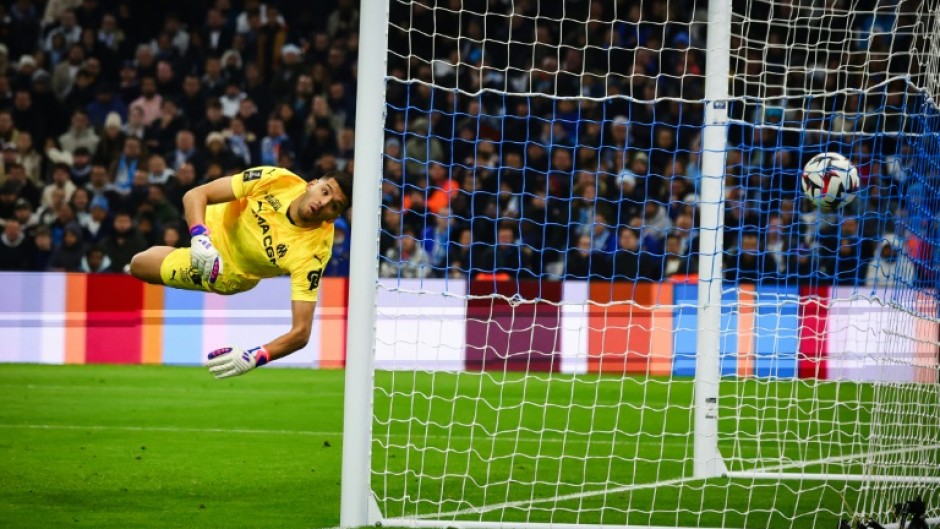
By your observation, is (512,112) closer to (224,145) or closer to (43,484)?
(224,145)

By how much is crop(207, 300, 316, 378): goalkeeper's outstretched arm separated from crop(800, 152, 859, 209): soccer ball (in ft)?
9.70

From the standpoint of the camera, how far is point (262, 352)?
6.84 m

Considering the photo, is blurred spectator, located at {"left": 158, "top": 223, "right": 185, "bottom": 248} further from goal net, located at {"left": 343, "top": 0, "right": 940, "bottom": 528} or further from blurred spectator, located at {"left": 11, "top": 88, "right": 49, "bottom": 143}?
blurred spectator, located at {"left": 11, "top": 88, "right": 49, "bottom": 143}

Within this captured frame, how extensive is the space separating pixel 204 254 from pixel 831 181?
11.7ft

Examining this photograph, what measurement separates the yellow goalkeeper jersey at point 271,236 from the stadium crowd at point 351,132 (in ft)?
20.4

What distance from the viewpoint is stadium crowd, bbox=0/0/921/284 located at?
14789mm

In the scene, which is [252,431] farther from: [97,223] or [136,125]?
[136,125]

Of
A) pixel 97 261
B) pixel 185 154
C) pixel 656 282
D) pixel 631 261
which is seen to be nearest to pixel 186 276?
pixel 656 282

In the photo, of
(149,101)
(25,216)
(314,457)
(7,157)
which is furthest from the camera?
(149,101)

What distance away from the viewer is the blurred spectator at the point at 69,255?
1475 centimetres

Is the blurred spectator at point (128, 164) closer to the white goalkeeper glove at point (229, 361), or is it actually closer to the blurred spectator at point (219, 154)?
the blurred spectator at point (219, 154)

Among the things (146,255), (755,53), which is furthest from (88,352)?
(755,53)

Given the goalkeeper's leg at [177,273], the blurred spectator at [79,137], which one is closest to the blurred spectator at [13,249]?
the blurred spectator at [79,137]

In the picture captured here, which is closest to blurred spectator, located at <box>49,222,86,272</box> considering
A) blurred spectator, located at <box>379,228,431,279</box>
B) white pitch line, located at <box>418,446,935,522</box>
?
blurred spectator, located at <box>379,228,431,279</box>
